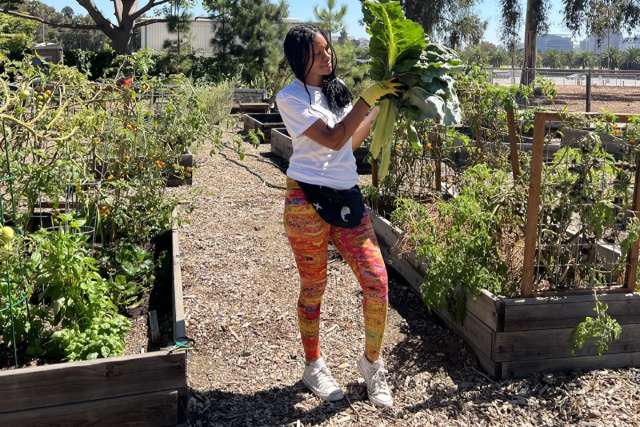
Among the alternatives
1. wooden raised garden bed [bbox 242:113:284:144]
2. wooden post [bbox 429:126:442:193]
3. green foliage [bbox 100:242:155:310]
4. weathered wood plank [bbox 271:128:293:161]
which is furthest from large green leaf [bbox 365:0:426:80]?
wooden raised garden bed [bbox 242:113:284:144]

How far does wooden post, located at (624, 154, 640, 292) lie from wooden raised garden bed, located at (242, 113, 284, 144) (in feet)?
32.2

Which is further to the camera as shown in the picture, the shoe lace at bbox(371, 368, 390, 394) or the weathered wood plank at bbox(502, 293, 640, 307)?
the weathered wood plank at bbox(502, 293, 640, 307)

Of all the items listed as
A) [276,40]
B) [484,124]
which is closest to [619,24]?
[276,40]

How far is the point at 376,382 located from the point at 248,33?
85.7 feet

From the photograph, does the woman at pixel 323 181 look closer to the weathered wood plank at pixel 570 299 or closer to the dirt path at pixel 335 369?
the dirt path at pixel 335 369

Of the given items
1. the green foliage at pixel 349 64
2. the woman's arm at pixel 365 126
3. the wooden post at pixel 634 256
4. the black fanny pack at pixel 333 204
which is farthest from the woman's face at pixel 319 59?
the green foliage at pixel 349 64

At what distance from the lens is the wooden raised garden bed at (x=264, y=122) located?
43.8ft

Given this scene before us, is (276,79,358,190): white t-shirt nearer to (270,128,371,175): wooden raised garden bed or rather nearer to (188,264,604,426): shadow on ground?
(188,264,604,426): shadow on ground

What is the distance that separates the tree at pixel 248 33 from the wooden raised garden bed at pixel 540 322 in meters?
24.5

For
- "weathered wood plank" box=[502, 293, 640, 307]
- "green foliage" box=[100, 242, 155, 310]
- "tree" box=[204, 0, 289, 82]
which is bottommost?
"green foliage" box=[100, 242, 155, 310]

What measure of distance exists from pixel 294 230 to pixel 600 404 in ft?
5.62

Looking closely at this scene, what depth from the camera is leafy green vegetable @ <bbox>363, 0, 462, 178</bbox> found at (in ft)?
10.2

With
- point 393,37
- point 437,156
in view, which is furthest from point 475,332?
point 437,156

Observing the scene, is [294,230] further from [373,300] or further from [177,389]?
[177,389]
